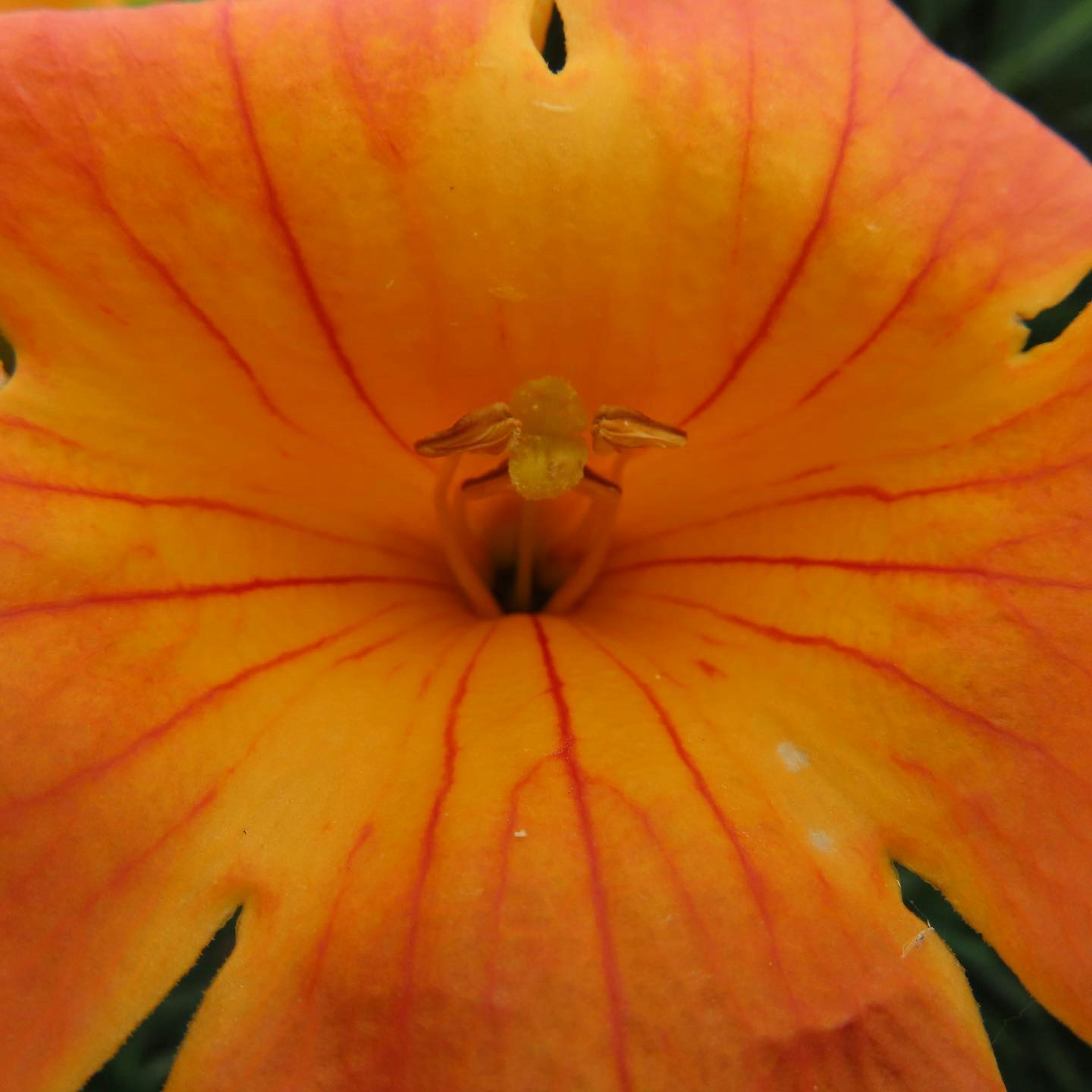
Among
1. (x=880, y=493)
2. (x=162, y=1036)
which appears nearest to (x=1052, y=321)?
(x=880, y=493)

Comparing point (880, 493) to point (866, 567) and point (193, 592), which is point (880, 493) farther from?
point (193, 592)

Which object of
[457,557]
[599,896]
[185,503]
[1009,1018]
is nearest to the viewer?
[599,896]

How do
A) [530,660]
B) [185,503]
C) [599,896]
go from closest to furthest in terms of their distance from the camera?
[599,896]
[185,503]
[530,660]

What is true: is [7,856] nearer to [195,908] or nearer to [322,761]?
[195,908]

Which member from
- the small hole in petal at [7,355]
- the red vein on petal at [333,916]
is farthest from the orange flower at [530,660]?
the small hole in petal at [7,355]

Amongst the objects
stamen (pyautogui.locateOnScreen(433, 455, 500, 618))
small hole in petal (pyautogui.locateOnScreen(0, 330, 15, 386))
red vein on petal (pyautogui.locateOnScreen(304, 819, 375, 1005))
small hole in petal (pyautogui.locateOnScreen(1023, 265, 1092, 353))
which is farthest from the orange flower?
small hole in petal (pyautogui.locateOnScreen(1023, 265, 1092, 353))

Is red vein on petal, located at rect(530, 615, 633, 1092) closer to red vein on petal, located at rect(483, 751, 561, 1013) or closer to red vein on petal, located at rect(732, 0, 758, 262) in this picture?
red vein on petal, located at rect(483, 751, 561, 1013)

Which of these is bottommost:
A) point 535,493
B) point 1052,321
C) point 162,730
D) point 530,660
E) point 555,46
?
point 162,730
